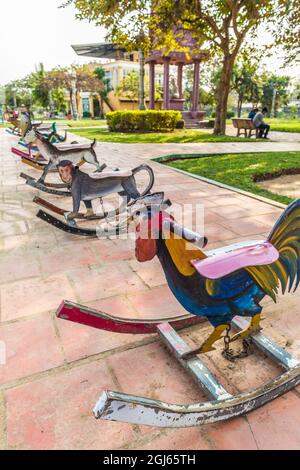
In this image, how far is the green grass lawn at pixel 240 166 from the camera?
5.91m

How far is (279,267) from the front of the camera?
1616 millimetres

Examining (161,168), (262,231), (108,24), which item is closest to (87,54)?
(108,24)

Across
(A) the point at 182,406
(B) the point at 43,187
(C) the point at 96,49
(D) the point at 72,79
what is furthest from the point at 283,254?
(C) the point at 96,49

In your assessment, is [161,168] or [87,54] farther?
[87,54]

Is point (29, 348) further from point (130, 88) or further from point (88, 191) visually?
point (130, 88)

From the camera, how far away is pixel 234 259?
57.4 inches

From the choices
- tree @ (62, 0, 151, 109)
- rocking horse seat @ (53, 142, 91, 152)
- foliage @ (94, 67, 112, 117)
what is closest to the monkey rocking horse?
rocking horse seat @ (53, 142, 91, 152)

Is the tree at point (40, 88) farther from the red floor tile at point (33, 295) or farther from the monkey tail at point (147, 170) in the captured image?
the red floor tile at point (33, 295)

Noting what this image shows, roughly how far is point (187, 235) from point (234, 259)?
24 centimetres

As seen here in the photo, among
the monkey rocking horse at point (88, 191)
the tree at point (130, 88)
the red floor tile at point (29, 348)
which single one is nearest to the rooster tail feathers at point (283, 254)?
the red floor tile at point (29, 348)

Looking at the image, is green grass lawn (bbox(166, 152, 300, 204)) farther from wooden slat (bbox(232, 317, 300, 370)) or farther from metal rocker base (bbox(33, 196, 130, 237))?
wooden slat (bbox(232, 317, 300, 370))

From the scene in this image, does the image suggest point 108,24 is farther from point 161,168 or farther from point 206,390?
point 206,390

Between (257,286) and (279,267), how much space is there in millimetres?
149

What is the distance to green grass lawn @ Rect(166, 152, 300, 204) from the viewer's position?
5914mm
